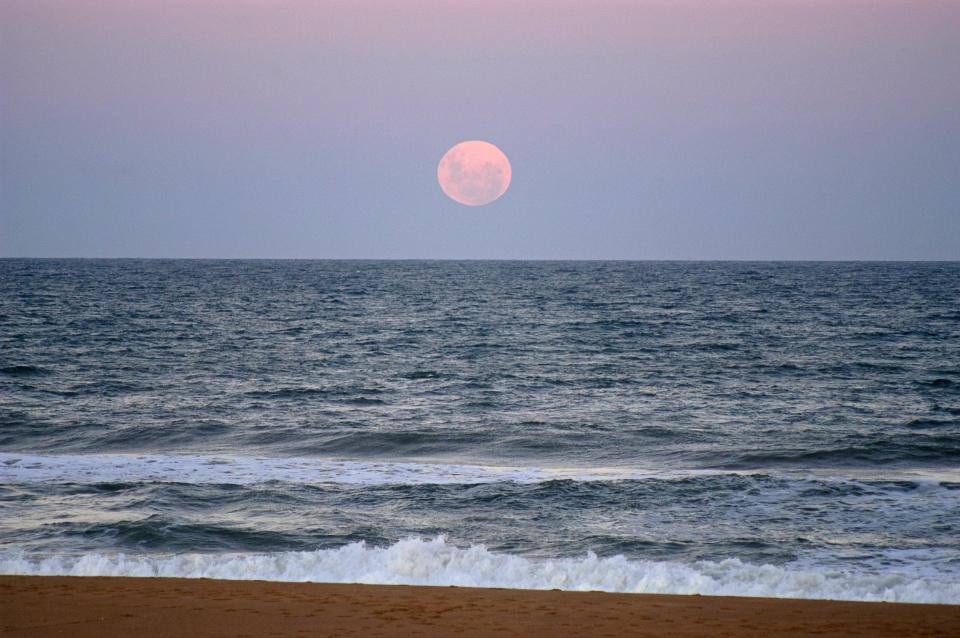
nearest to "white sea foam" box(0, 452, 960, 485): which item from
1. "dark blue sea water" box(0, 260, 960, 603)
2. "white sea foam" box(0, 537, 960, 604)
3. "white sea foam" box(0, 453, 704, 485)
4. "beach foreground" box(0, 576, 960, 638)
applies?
"white sea foam" box(0, 453, 704, 485)

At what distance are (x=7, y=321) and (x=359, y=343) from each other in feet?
76.1

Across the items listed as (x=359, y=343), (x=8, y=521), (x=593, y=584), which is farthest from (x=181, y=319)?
(x=593, y=584)

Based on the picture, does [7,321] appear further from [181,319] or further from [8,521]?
[8,521]

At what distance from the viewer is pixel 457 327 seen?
56.1 metres

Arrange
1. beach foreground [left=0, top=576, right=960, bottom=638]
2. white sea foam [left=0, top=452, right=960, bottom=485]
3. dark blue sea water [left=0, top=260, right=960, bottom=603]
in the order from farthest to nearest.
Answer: white sea foam [left=0, top=452, right=960, bottom=485], dark blue sea water [left=0, top=260, right=960, bottom=603], beach foreground [left=0, top=576, right=960, bottom=638]

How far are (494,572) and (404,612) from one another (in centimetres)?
297

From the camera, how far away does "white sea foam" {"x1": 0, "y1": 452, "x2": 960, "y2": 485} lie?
57.6 feet

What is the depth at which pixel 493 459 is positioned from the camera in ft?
66.3

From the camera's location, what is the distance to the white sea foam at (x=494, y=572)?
437 inches

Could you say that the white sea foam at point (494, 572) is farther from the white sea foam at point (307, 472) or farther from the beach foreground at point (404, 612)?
the white sea foam at point (307, 472)

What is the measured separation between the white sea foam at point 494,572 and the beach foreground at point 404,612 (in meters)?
1.31

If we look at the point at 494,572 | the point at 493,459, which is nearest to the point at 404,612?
the point at 494,572

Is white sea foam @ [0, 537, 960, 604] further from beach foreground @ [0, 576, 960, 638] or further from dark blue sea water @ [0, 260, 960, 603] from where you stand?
beach foreground @ [0, 576, 960, 638]

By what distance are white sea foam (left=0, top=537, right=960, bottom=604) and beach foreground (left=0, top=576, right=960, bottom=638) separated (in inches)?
51.4
